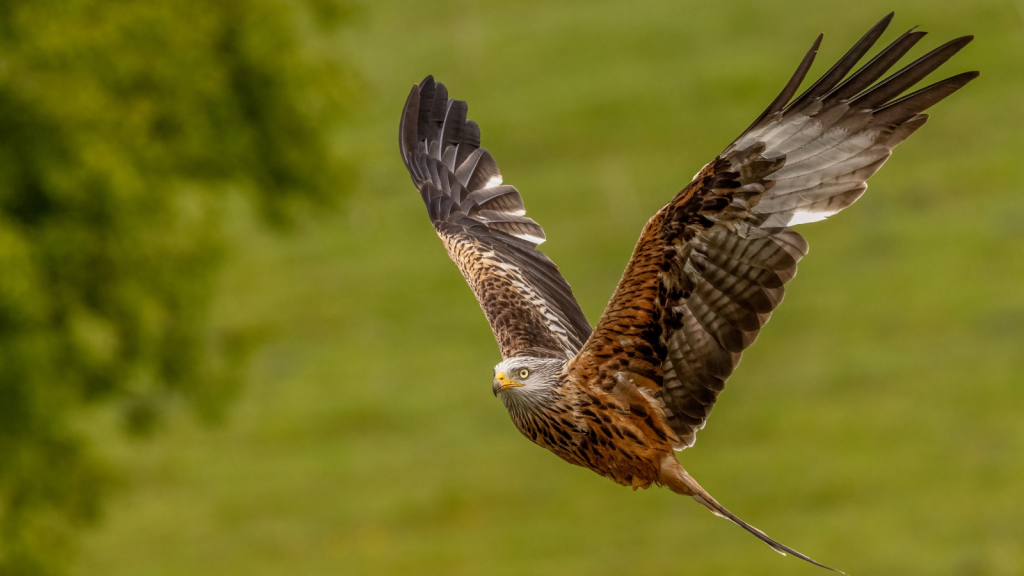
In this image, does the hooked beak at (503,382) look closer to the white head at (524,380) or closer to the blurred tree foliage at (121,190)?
the white head at (524,380)

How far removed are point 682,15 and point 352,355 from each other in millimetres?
18403

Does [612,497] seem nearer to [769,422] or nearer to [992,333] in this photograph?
[769,422]

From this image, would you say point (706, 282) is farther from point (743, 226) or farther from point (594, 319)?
point (594, 319)

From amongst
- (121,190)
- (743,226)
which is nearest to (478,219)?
(743,226)

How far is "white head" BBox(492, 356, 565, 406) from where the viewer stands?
25.0ft

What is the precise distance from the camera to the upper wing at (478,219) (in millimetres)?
9312

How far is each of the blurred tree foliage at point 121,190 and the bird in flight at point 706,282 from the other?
23.3ft

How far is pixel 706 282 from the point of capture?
742 centimetres

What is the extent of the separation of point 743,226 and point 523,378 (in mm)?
1298

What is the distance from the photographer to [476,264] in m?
9.66

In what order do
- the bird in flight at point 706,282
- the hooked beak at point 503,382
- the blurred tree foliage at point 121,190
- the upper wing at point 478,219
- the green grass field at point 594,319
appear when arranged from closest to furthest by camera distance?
the bird in flight at point 706,282
the hooked beak at point 503,382
the upper wing at point 478,219
the blurred tree foliage at point 121,190
the green grass field at point 594,319

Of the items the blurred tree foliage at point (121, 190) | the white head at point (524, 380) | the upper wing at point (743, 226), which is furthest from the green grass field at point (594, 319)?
the upper wing at point (743, 226)

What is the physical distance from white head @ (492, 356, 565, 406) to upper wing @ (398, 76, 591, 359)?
125 centimetres

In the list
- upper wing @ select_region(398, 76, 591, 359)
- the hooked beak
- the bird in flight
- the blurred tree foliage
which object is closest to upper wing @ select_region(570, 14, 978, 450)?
the bird in flight
